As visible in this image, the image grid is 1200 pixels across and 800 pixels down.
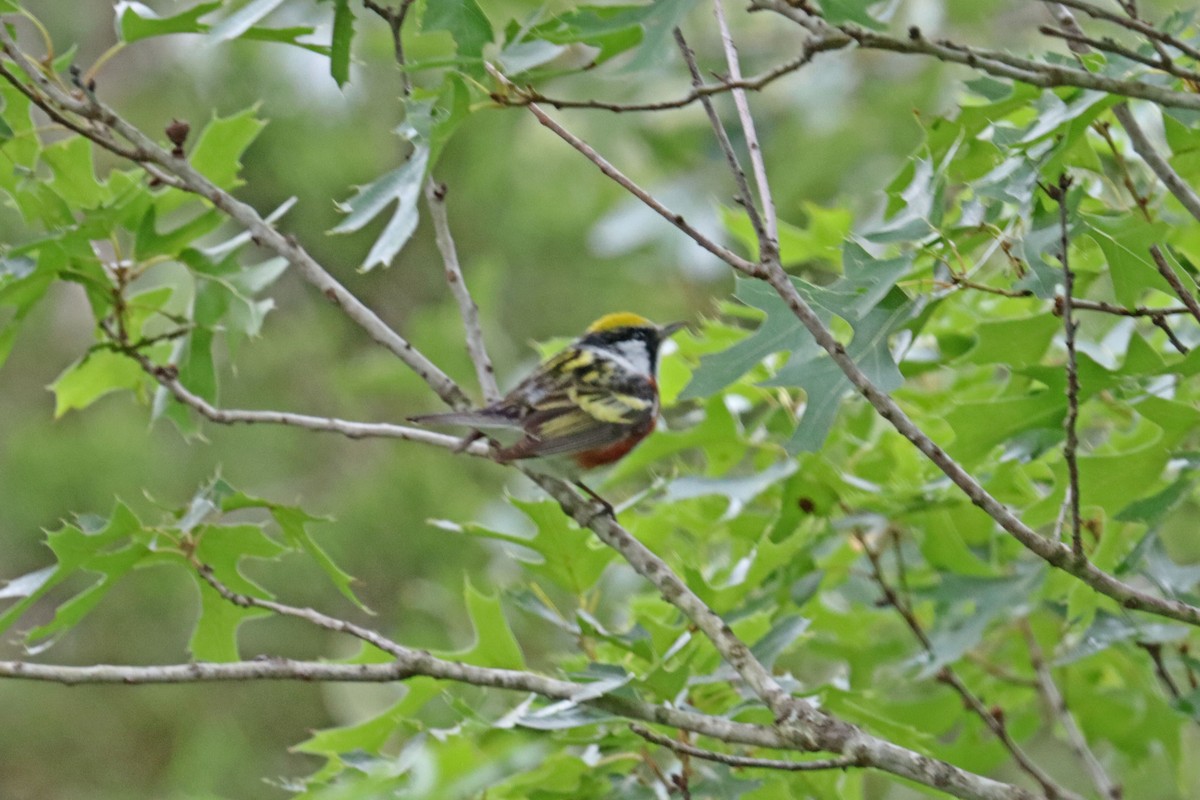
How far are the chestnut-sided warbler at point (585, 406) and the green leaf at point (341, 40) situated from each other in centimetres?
73

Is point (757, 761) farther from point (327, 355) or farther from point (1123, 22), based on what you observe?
point (327, 355)

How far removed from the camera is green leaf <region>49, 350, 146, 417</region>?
2.70 m

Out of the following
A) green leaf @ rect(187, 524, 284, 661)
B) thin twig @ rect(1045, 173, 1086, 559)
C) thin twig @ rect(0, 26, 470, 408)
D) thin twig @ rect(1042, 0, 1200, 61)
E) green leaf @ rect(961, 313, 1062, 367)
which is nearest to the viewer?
thin twig @ rect(1042, 0, 1200, 61)

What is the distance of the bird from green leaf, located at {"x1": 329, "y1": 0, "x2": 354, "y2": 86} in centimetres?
73

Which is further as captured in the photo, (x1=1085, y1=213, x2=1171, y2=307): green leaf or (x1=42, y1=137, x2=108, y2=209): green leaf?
(x1=42, y1=137, x2=108, y2=209): green leaf

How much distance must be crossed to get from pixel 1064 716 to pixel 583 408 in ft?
3.87

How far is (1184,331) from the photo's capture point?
2.17 meters

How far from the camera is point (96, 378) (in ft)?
8.96

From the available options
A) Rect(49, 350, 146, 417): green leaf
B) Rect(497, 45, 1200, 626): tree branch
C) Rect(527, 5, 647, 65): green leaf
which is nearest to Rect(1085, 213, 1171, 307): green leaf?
Rect(497, 45, 1200, 626): tree branch

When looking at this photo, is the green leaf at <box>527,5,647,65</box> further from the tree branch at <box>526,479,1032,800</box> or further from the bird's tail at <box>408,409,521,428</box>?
the bird's tail at <box>408,409,521,428</box>

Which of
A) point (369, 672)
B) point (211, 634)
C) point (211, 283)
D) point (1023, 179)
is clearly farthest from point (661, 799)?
point (211, 283)

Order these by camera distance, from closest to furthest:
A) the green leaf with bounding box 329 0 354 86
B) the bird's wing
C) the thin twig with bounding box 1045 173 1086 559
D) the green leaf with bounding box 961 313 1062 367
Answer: the thin twig with bounding box 1045 173 1086 559, the green leaf with bounding box 329 0 354 86, the green leaf with bounding box 961 313 1062 367, the bird's wing

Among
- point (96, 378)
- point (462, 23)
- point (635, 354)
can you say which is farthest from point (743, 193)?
point (635, 354)

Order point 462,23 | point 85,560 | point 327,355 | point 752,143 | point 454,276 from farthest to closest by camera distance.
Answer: point 327,355, point 454,276, point 85,560, point 752,143, point 462,23
